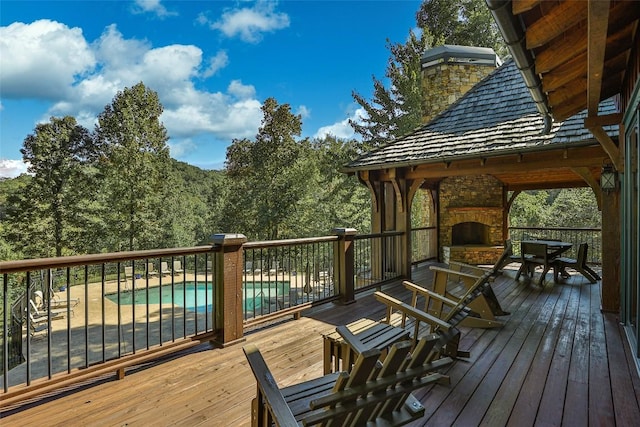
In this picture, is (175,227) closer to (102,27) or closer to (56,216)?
(56,216)

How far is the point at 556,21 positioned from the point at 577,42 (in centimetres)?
50

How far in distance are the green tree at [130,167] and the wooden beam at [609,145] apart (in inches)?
790

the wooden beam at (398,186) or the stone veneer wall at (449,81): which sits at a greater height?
the stone veneer wall at (449,81)

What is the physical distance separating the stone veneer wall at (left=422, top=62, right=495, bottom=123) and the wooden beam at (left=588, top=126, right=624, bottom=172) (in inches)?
272

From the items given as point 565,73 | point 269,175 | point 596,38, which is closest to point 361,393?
point 596,38

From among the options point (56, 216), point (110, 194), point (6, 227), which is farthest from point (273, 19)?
point (6, 227)

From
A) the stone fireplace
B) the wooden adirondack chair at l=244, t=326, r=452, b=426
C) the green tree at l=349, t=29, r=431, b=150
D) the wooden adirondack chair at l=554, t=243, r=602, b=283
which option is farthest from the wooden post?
the green tree at l=349, t=29, r=431, b=150

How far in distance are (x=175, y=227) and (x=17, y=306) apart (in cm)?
1176

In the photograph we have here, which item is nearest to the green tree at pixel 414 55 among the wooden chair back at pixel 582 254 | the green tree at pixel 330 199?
the green tree at pixel 330 199

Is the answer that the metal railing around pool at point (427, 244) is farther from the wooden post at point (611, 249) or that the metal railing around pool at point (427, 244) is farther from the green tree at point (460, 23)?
the green tree at point (460, 23)

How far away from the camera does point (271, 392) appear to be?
1384 millimetres

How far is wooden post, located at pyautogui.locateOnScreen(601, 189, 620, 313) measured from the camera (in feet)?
14.0

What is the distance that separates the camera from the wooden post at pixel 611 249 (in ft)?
14.0

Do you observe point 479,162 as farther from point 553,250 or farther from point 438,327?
point 438,327
